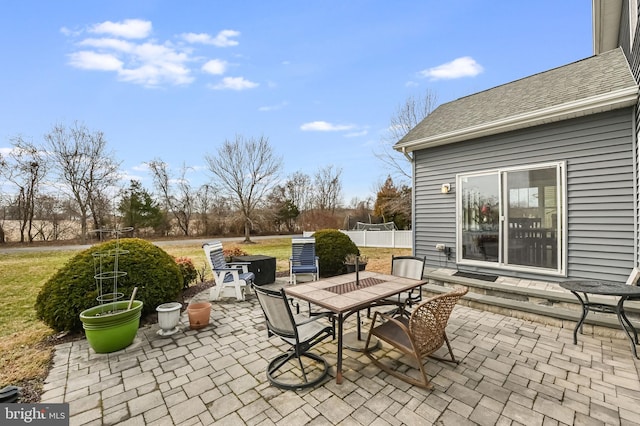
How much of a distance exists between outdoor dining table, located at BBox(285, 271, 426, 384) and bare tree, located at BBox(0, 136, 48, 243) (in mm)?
19224

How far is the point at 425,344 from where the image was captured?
2.32 m

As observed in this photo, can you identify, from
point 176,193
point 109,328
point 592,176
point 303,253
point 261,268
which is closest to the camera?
point 109,328

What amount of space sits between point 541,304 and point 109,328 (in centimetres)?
574

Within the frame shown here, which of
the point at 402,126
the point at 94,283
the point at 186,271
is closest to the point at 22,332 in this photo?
the point at 94,283

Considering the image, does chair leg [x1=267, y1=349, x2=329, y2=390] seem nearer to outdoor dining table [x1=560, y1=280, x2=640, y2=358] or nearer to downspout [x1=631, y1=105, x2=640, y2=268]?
outdoor dining table [x1=560, y1=280, x2=640, y2=358]

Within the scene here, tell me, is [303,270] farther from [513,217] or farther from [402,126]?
[402,126]

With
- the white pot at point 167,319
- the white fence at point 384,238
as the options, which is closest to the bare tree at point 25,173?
the white fence at point 384,238

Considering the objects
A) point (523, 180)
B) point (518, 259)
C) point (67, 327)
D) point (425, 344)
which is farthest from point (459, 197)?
point (67, 327)

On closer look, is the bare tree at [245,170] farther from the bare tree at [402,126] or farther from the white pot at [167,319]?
the white pot at [167,319]

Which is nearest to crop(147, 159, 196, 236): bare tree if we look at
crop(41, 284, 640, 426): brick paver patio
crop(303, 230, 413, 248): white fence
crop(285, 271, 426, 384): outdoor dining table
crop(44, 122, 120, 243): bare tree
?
crop(44, 122, 120, 243): bare tree

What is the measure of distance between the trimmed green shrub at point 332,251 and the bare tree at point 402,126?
7713 millimetres

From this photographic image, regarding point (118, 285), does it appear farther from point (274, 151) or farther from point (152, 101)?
point (274, 151)

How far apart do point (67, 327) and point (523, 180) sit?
7.29 metres

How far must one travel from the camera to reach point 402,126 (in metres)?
13.6
